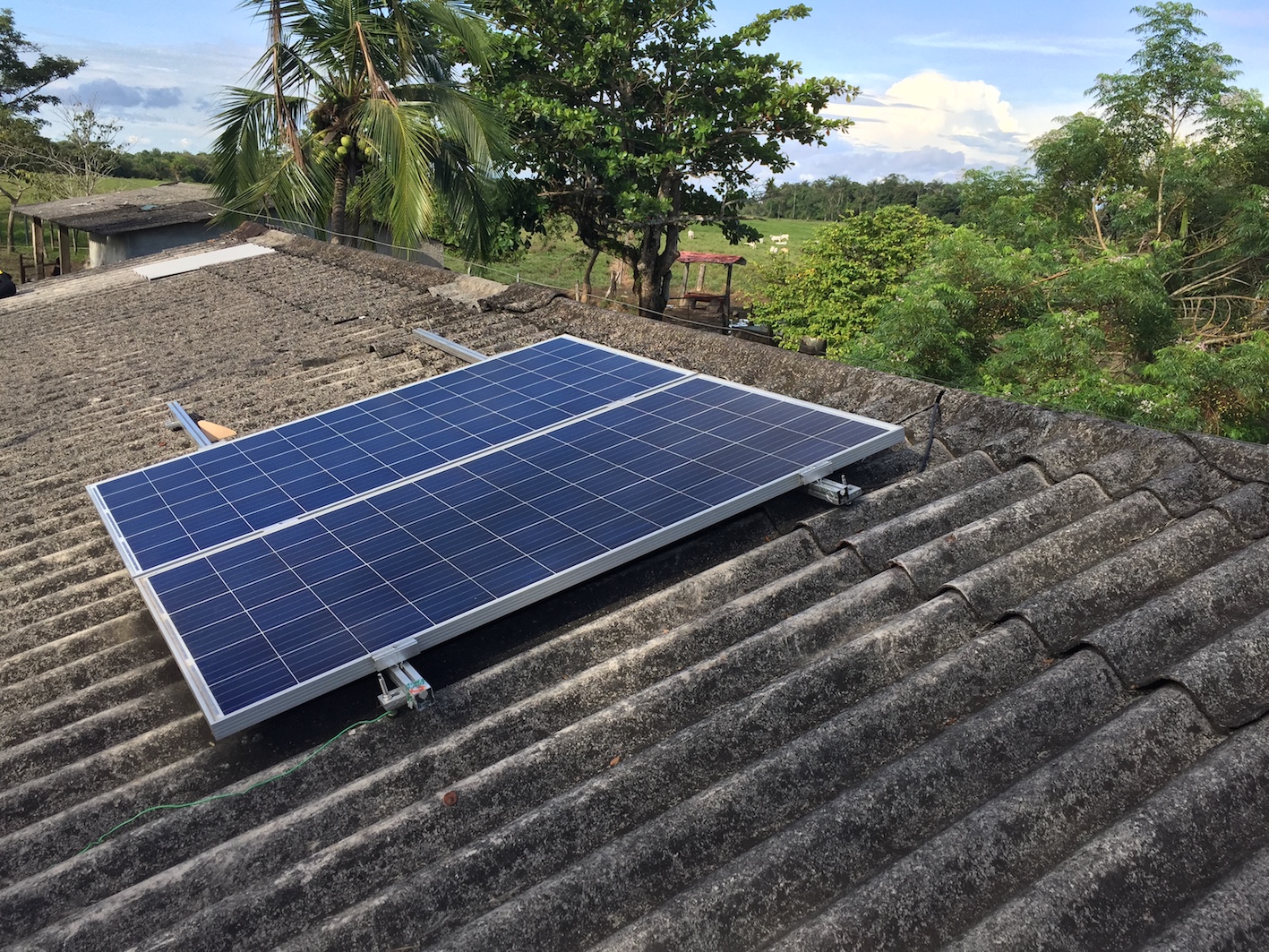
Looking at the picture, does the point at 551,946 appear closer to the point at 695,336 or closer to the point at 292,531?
the point at 292,531

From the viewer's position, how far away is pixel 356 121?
20312 millimetres

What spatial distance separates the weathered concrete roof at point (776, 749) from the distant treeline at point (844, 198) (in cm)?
7107

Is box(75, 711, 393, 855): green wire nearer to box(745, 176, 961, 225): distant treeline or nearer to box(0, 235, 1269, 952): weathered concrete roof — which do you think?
box(0, 235, 1269, 952): weathered concrete roof

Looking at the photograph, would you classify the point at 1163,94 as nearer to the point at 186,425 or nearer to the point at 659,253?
Answer: the point at 659,253

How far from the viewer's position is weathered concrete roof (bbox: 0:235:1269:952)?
3174mm

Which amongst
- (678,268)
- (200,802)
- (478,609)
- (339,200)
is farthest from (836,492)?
(678,268)

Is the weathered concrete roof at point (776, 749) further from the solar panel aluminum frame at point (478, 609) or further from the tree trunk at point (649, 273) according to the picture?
the tree trunk at point (649, 273)

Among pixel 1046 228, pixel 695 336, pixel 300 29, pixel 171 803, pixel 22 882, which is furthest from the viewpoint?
Result: pixel 1046 228

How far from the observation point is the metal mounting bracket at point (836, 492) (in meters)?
5.79

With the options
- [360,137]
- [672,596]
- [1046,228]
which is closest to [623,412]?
→ [672,596]

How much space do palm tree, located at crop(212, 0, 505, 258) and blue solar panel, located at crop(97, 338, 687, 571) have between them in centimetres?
1084

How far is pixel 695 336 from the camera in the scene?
9234 millimetres

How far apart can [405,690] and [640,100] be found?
2851cm

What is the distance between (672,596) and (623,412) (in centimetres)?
201
